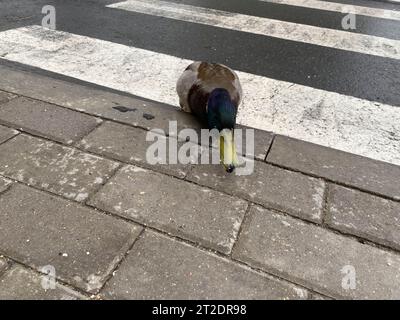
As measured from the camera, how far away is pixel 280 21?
6680 millimetres

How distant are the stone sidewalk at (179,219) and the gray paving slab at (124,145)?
0.01m

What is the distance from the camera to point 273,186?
290 centimetres

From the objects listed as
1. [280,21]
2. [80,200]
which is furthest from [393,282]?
[280,21]

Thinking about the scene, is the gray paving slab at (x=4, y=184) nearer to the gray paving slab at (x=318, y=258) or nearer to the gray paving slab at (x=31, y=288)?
the gray paving slab at (x=31, y=288)

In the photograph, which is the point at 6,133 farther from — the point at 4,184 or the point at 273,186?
the point at 273,186

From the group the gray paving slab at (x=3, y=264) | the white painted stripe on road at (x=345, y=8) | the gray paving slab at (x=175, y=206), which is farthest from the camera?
the white painted stripe on road at (x=345, y=8)

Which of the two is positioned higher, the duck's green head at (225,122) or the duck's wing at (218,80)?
the duck's wing at (218,80)

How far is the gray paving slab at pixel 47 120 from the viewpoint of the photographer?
3.31m

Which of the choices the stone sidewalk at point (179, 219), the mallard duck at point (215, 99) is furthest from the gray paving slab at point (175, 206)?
the mallard duck at point (215, 99)

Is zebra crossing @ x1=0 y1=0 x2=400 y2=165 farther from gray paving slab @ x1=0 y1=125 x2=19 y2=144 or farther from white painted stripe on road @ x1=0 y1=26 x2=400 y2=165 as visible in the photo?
gray paving slab @ x1=0 y1=125 x2=19 y2=144

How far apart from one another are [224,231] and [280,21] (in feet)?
17.2

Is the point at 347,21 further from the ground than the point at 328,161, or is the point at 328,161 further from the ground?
the point at 347,21

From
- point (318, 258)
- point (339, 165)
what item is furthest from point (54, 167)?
point (339, 165)

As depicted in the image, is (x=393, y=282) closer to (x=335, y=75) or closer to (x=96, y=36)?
(x=335, y=75)
